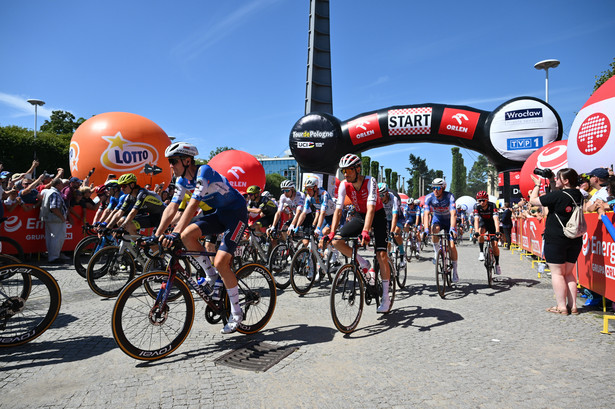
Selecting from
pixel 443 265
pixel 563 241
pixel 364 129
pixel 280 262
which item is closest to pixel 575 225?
pixel 563 241

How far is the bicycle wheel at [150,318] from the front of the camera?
3.53 m

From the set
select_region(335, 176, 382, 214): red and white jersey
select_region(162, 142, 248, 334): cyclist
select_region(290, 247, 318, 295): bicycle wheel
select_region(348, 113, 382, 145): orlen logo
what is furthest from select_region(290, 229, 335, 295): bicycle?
select_region(348, 113, 382, 145): orlen logo

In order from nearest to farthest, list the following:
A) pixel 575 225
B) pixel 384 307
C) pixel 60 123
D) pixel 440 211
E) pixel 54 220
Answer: pixel 575 225 → pixel 384 307 → pixel 440 211 → pixel 54 220 → pixel 60 123

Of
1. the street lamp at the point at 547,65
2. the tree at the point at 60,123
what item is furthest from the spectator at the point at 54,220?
the tree at the point at 60,123

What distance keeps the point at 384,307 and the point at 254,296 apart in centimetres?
189

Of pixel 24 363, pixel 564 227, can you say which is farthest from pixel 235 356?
pixel 564 227

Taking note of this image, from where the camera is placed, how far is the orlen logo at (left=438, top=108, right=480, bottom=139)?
54.5 feet

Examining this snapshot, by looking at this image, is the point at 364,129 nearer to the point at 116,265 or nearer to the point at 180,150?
the point at 116,265

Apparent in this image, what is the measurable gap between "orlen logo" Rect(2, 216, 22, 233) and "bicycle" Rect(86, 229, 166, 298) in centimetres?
486

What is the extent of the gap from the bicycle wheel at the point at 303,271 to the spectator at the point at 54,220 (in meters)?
6.67

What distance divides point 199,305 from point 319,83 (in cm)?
2750

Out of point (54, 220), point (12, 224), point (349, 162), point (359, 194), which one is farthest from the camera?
point (54, 220)

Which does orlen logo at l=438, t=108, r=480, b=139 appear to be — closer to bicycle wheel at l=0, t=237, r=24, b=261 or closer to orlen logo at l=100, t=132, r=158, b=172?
orlen logo at l=100, t=132, r=158, b=172

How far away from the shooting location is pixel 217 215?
4.57 metres
